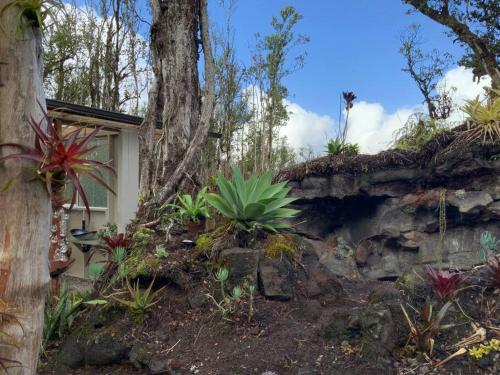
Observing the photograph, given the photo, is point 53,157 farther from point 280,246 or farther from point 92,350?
point 280,246

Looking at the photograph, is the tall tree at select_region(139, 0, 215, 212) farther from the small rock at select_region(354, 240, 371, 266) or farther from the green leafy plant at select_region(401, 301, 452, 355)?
the small rock at select_region(354, 240, 371, 266)

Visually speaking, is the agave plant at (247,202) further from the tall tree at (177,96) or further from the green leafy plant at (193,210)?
the tall tree at (177,96)

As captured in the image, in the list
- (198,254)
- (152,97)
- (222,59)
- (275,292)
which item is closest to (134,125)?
(152,97)

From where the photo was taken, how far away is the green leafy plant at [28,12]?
56.6 inches

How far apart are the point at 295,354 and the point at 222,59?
14658 mm

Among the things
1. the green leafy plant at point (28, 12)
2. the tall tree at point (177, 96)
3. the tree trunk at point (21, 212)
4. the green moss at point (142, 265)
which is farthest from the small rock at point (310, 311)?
the green leafy plant at point (28, 12)

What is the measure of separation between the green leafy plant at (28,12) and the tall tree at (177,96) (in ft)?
10.7

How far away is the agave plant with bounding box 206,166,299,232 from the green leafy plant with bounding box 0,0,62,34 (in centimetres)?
237

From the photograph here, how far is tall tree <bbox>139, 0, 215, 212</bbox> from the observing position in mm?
4863

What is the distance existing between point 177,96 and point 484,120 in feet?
13.3

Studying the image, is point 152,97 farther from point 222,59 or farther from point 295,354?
point 222,59

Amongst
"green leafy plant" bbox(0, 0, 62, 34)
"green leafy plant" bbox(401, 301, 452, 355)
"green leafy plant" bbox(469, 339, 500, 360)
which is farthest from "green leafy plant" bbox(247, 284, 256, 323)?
"green leafy plant" bbox(0, 0, 62, 34)

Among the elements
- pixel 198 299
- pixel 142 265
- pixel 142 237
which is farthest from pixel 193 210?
pixel 198 299

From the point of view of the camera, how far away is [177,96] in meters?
4.98
